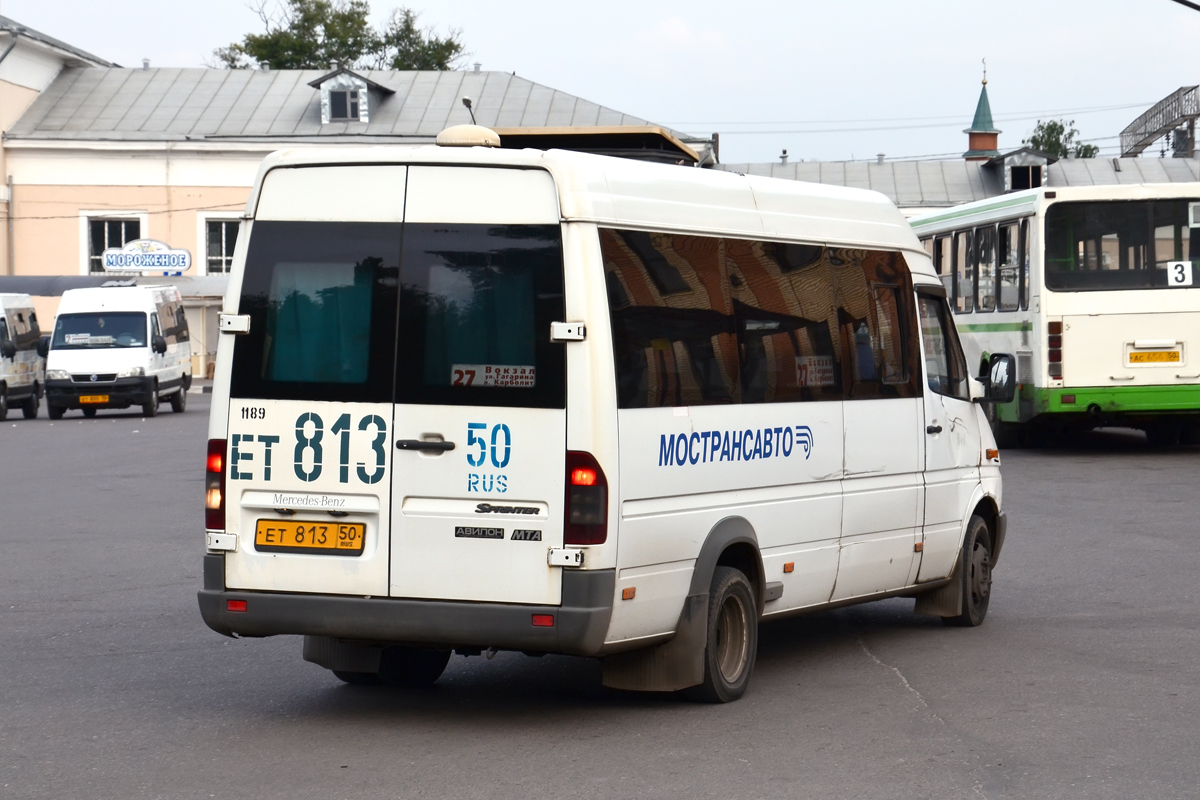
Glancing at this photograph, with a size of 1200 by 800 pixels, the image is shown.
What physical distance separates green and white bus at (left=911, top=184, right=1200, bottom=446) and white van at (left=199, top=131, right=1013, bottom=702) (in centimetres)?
1386

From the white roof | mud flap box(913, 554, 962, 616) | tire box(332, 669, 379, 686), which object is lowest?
tire box(332, 669, 379, 686)

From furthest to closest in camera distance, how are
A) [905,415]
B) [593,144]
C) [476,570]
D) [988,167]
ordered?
[988,167] < [593,144] < [905,415] < [476,570]

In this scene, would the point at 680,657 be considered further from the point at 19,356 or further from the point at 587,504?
the point at 19,356

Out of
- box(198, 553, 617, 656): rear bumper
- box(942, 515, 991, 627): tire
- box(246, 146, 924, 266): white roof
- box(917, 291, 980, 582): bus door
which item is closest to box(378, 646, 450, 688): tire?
box(198, 553, 617, 656): rear bumper

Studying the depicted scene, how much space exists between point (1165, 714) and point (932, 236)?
726 inches

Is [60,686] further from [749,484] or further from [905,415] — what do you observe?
[905,415]

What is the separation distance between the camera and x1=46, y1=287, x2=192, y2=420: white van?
35812mm

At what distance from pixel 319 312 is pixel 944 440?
3837mm

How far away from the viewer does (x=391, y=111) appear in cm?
6178

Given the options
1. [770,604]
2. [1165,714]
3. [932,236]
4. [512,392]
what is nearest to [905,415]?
[770,604]

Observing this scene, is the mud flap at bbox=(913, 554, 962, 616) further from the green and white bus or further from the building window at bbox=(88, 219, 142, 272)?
the building window at bbox=(88, 219, 142, 272)

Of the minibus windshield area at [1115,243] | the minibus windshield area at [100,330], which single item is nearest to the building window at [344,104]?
the minibus windshield area at [100,330]

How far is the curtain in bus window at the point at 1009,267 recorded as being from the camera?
21.7m

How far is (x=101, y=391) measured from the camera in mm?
35812
